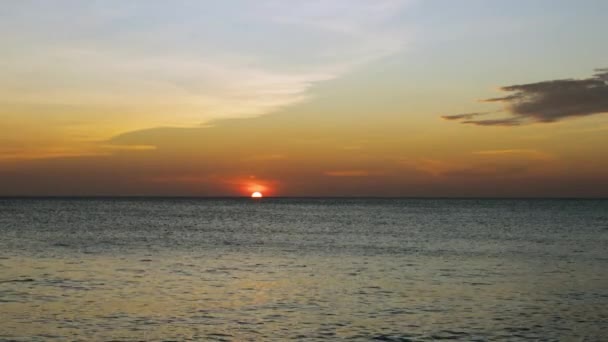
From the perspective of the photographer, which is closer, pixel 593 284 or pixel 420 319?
pixel 420 319

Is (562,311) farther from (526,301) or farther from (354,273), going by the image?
(354,273)

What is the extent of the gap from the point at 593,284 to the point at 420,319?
54.5 ft

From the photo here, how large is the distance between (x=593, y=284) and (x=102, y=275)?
3043 centimetres

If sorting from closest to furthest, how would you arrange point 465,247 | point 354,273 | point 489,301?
point 489,301 → point 354,273 → point 465,247

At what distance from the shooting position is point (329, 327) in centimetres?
2727

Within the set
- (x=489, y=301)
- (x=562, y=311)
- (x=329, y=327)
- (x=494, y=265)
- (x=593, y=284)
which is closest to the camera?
(x=329, y=327)

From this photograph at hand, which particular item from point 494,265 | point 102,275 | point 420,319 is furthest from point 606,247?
point 102,275

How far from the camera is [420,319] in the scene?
29.0 m

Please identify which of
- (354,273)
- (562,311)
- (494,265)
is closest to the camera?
(562,311)

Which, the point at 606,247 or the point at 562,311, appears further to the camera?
the point at 606,247

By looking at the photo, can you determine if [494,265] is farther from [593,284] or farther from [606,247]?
[606,247]

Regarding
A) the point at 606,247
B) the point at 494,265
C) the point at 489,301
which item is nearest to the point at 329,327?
the point at 489,301

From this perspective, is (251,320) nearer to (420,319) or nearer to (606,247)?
(420,319)

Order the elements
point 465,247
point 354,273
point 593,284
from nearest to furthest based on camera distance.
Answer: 1. point 593,284
2. point 354,273
3. point 465,247
